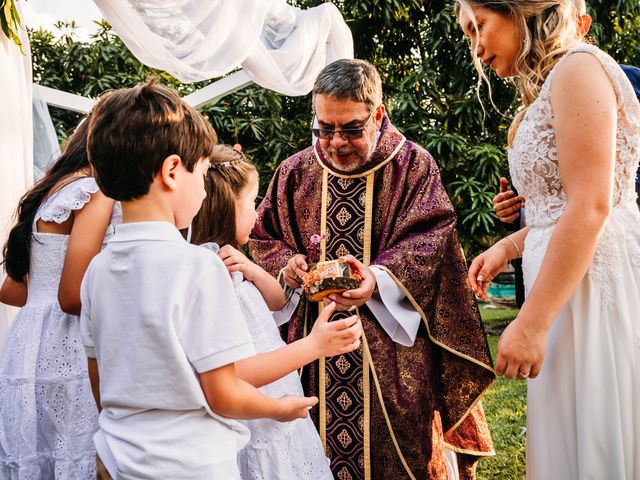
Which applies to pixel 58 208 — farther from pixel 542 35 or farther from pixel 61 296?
pixel 542 35

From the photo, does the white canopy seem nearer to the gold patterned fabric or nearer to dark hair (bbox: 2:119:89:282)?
dark hair (bbox: 2:119:89:282)

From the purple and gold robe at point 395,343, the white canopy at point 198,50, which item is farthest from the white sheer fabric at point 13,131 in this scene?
the purple and gold robe at point 395,343

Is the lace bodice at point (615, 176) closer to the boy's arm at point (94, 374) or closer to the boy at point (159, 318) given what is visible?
the boy at point (159, 318)

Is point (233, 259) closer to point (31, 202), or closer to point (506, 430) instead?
point (31, 202)

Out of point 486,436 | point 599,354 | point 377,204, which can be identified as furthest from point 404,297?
point 599,354

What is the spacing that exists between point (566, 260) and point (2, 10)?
9.02 ft

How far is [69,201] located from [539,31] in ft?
5.29

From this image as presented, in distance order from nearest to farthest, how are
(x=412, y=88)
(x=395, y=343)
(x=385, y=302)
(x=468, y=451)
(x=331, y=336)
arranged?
(x=331, y=336), (x=385, y=302), (x=395, y=343), (x=468, y=451), (x=412, y=88)

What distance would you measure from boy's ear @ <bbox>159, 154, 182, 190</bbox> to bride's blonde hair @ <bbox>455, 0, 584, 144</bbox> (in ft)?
3.62

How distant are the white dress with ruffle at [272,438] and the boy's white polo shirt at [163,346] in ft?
1.98

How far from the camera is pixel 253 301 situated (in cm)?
249

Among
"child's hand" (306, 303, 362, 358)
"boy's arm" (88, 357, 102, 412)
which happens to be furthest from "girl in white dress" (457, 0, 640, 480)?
"boy's arm" (88, 357, 102, 412)

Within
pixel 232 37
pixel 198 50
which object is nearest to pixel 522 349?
pixel 198 50

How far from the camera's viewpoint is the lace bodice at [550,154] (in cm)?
200
